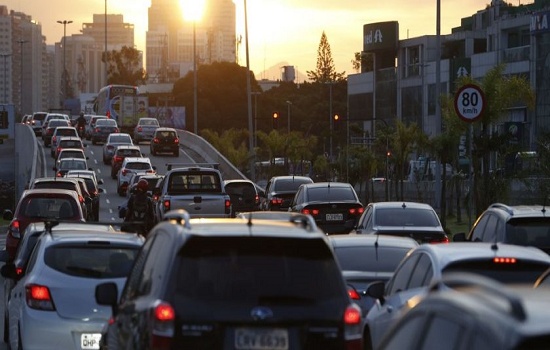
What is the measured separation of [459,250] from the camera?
12.2m

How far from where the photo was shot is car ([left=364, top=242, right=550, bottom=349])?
11.8 meters

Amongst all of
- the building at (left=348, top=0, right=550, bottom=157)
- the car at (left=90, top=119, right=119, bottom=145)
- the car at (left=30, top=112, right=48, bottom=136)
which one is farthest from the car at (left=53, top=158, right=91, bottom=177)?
the car at (left=30, top=112, right=48, bottom=136)

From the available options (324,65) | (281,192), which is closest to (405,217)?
(281,192)

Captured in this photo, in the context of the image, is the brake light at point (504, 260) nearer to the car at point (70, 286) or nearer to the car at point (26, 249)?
the car at point (70, 286)

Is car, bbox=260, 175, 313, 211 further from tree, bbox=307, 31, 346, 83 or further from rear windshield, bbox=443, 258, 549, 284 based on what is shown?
tree, bbox=307, 31, 346, 83

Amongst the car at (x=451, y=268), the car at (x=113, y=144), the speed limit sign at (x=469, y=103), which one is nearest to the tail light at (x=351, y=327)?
the car at (x=451, y=268)

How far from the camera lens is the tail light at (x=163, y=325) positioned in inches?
341

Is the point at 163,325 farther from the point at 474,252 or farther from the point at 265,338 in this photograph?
the point at 474,252

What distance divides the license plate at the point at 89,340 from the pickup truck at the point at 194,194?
18.2m

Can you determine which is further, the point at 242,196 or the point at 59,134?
the point at 59,134

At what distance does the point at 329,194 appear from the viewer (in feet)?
107

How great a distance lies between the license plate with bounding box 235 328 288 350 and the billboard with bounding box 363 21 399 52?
107m

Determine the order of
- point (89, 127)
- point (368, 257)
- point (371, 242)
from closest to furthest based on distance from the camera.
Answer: point (368, 257) → point (371, 242) → point (89, 127)

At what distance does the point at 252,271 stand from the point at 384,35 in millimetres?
106991
